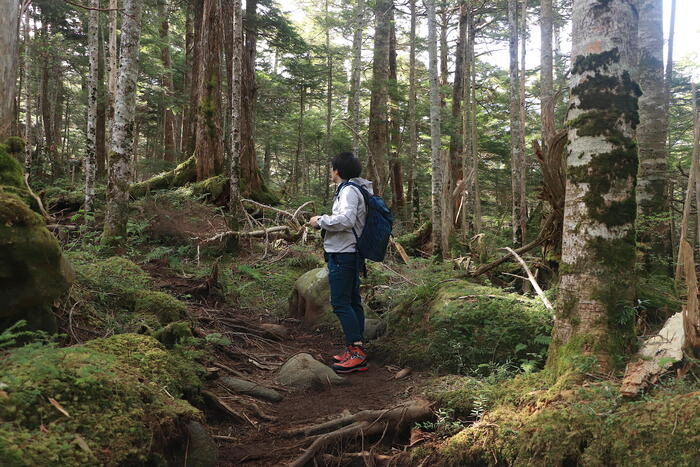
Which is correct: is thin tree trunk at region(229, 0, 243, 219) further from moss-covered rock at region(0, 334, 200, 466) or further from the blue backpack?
moss-covered rock at region(0, 334, 200, 466)

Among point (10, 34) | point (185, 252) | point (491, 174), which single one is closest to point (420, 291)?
point (10, 34)

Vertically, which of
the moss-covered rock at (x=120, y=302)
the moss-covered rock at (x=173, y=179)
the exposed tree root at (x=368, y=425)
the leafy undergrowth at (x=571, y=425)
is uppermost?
the moss-covered rock at (x=173, y=179)

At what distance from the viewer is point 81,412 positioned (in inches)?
88.0

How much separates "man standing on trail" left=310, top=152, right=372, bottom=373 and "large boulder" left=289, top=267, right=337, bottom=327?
72.9 inches

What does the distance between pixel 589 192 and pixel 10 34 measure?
18.1 feet

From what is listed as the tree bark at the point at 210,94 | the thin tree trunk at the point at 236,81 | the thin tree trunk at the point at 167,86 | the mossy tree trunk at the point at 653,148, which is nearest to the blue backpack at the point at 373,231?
the mossy tree trunk at the point at 653,148

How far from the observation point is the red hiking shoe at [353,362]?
4.98 m

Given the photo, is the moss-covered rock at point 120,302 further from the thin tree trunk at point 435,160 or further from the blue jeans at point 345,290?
the thin tree trunk at point 435,160

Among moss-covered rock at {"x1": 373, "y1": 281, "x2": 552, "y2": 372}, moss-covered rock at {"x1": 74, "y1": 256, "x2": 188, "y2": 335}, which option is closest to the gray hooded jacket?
moss-covered rock at {"x1": 373, "y1": 281, "x2": 552, "y2": 372}

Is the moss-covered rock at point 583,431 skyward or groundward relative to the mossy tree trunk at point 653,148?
groundward

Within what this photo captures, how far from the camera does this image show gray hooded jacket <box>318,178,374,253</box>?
4.96m

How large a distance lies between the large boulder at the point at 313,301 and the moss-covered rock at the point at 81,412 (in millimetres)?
4210

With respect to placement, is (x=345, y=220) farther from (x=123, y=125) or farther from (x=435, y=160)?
(x=435, y=160)

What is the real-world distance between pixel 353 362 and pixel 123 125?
19.2 feet
